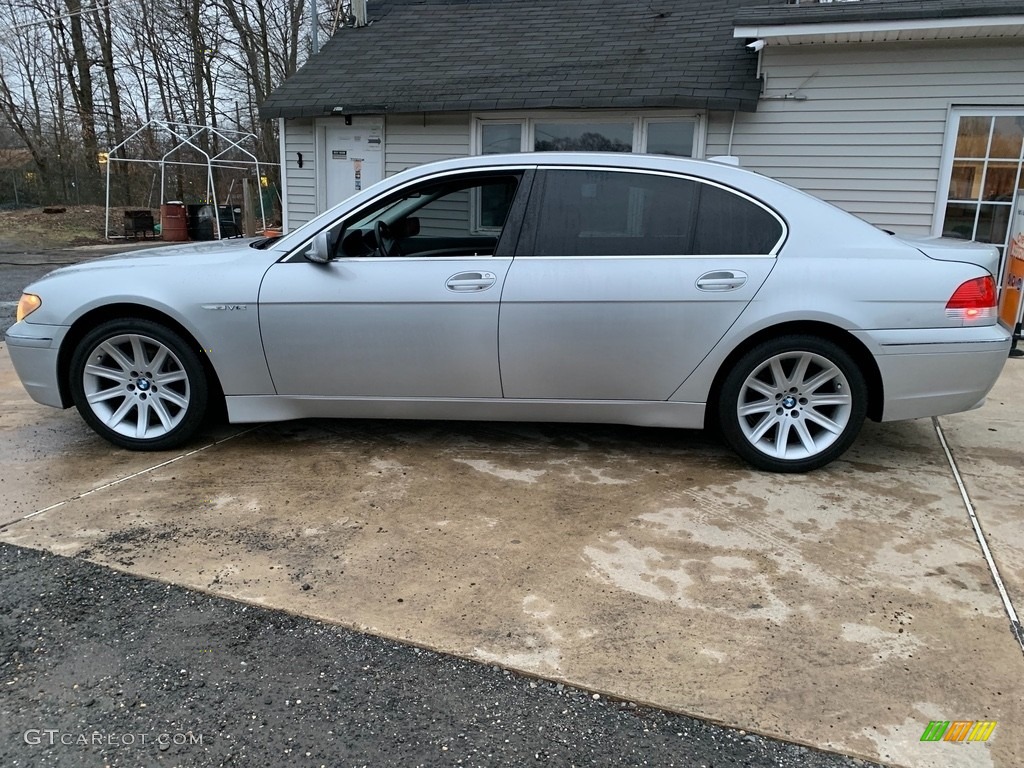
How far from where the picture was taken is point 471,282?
3.90 m

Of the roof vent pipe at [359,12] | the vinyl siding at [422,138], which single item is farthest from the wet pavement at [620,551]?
the roof vent pipe at [359,12]

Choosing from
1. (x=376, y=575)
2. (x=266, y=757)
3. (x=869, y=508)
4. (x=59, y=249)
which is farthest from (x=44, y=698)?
(x=59, y=249)

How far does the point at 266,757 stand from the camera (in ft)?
6.81

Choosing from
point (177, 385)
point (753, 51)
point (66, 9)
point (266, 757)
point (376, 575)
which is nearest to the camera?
point (266, 757)

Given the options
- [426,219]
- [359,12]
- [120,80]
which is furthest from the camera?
[120,80]

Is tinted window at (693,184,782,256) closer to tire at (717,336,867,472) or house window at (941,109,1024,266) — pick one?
tire at (717,336,867,472)

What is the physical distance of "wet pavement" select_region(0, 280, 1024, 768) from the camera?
2.38 meters

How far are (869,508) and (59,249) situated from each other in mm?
17744

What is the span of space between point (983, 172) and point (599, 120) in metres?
4.34

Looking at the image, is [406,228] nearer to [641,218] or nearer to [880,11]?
[641,218]

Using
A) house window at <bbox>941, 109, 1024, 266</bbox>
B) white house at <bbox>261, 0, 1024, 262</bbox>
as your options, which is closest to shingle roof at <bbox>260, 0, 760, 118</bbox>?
white house at <bbox>261, 0, 1024, 262</bbox>

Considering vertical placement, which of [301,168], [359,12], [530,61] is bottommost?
[301,168]

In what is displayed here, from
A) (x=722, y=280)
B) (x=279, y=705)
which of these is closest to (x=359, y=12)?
(x=722, y=280)

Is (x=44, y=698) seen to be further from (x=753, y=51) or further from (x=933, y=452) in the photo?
(x=753, y=51)
